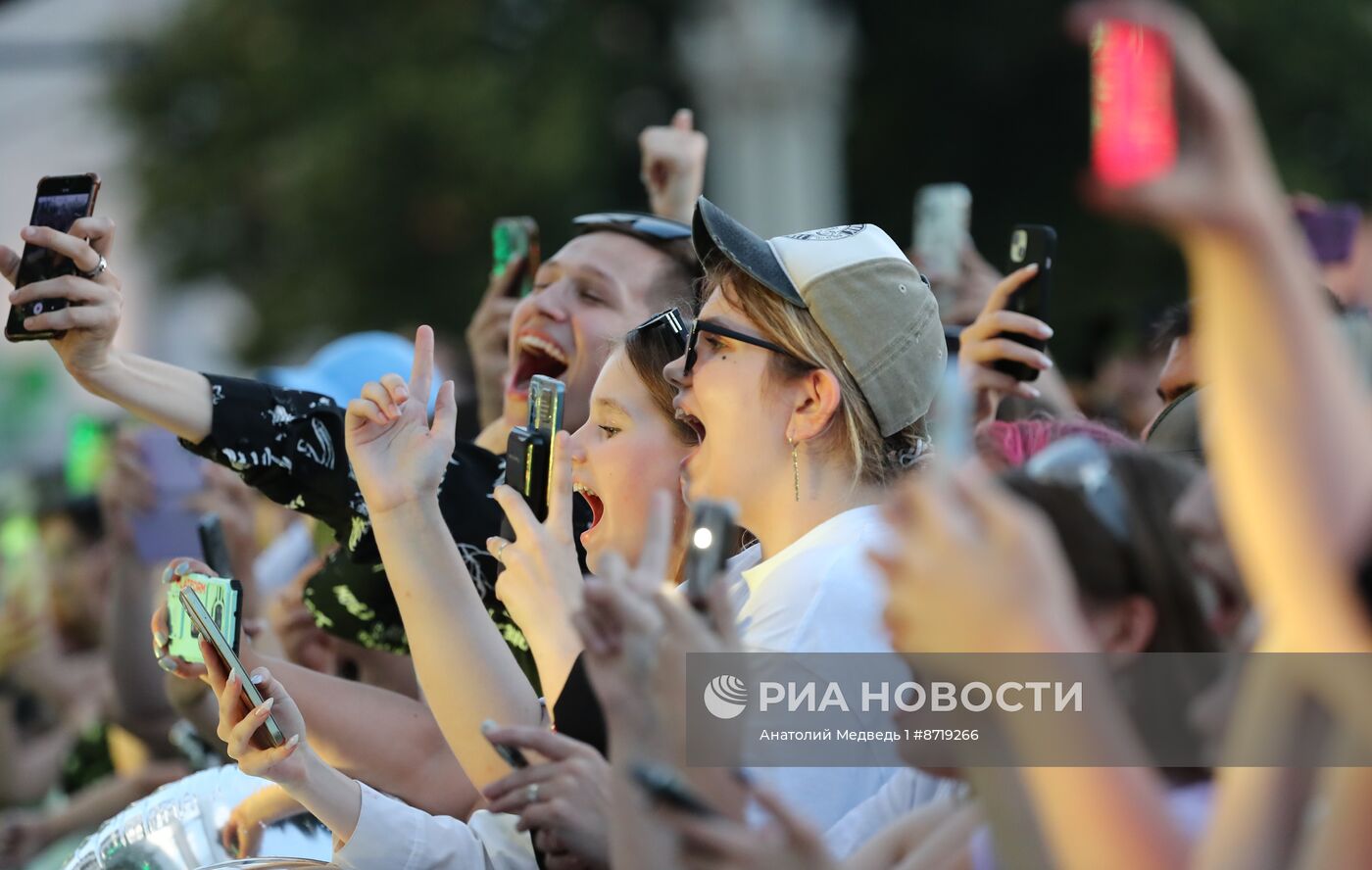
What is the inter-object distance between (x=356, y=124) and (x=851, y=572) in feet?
50.1

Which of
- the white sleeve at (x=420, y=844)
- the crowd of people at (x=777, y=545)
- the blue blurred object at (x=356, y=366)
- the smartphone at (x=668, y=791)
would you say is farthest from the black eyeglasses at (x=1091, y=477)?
the blue blurred object at (x=356, y=366)

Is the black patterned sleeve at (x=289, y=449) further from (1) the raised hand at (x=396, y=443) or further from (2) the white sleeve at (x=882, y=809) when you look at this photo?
(2) the white sleeve at (x=882, y=809)

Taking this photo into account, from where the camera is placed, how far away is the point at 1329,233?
14.5 ft

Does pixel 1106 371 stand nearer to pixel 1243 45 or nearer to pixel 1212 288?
pixel 1212 288

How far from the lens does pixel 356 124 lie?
1709cm

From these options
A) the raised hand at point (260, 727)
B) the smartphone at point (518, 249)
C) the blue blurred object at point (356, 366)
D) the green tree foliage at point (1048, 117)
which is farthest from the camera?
the green tree foliage at point (1048, 117)

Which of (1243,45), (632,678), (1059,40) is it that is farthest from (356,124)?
(632,678)

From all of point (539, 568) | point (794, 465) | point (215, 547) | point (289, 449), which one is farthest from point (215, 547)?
point (794, 465)

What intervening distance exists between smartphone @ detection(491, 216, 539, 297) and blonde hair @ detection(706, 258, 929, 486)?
1.63 metres

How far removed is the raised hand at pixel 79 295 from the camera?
2.96m

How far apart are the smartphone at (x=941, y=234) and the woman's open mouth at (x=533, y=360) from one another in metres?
1.15

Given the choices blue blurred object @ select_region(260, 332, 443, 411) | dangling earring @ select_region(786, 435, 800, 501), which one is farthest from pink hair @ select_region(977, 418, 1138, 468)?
blue blurred object @ select_region(260, 332, 443, 411)

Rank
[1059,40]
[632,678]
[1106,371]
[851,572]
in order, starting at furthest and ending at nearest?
[1059,40], [1106,371], [851,572], [632,678]

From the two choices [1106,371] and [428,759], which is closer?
[428,759]
